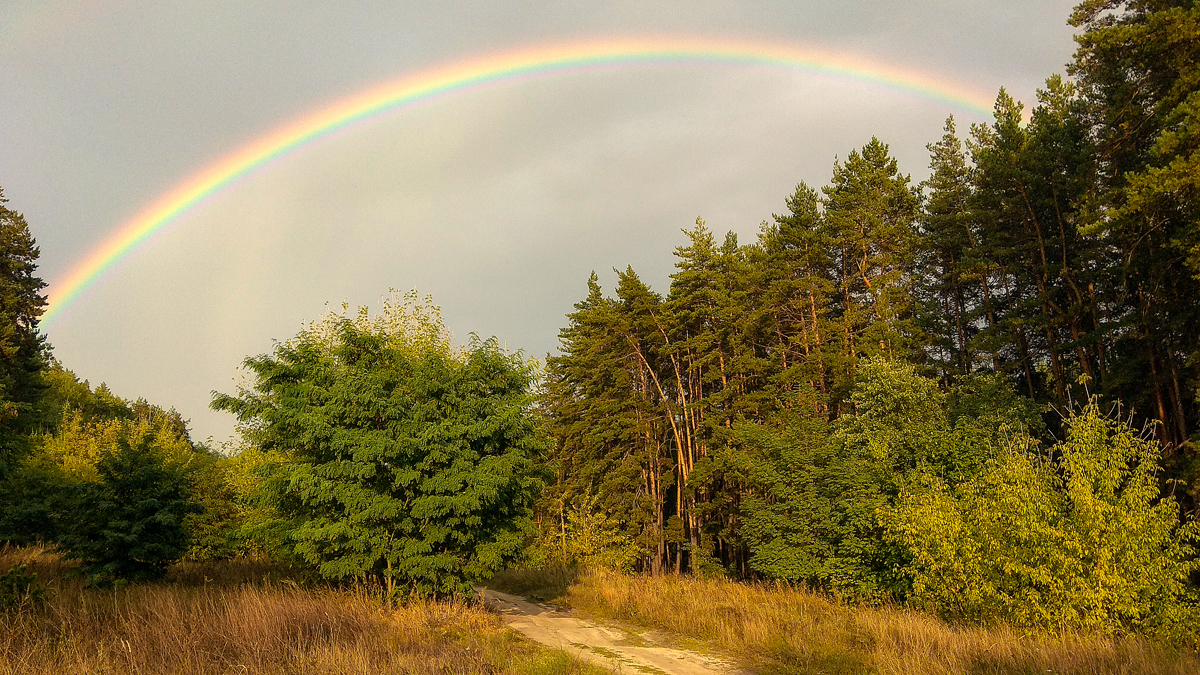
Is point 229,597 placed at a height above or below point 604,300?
below

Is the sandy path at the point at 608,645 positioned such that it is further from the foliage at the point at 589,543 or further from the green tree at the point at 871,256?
the green tree at the point at 871,256

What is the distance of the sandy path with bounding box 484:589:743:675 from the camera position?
1134cm

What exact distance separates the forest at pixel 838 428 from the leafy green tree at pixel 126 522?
0.26 feet

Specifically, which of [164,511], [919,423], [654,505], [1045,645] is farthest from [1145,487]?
[654,505]

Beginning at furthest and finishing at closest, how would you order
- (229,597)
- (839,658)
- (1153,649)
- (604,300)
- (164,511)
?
(604,300)
(164,511)
(229,597)
(839,658)
(1153,649)

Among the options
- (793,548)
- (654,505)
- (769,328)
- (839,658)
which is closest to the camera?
(839,658)

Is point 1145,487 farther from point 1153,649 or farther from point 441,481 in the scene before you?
point 441,481

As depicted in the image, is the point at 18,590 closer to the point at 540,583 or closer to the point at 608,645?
the point at 608,645

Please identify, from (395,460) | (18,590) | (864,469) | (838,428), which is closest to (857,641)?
(864,469)

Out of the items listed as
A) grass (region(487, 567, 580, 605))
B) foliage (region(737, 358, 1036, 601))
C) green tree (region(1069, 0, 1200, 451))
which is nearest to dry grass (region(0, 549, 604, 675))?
grass (region(487, 567, 580, 605))

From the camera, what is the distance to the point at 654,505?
36375 mm

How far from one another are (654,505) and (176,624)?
28.7 m

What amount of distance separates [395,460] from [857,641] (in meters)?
9.80

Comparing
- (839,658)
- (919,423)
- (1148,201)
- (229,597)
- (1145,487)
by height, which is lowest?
(839,658)
